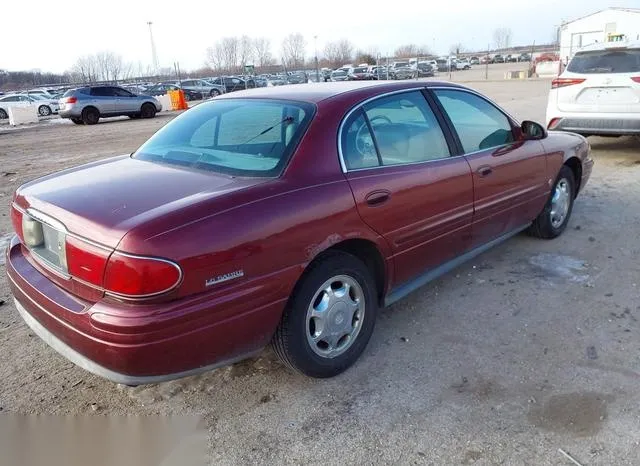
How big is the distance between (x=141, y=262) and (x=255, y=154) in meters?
1.05

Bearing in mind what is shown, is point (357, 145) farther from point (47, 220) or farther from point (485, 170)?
point (47, 220)

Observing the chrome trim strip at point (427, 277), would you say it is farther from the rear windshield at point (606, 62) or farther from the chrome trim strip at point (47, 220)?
the rear windshield at point (606, 62)

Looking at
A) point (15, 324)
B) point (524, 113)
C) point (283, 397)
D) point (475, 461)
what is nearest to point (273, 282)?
point (283, 397)

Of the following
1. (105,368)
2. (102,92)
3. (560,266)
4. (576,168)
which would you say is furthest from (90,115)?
(105,368)

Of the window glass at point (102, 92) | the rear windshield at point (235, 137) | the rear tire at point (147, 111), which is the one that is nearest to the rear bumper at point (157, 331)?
the rear windshield at point (235, 137)

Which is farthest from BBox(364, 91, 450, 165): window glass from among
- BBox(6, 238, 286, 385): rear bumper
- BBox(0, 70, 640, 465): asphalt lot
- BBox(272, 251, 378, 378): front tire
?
BBox(6, 238, 286, 385): rear bumper

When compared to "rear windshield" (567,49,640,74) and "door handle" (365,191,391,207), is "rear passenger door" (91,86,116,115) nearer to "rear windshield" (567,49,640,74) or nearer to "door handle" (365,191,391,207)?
"rear windshield" (567,49,640,74)

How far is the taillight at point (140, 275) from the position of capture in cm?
222

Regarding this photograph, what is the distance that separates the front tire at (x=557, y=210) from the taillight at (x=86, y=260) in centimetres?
382

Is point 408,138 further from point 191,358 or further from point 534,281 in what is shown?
point 191,358

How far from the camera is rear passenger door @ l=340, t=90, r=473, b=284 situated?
10.1 ft

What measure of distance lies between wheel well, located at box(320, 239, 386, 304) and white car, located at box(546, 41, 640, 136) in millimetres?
6506

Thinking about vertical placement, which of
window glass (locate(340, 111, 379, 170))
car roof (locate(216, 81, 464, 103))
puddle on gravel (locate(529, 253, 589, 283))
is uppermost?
car roof (locate(216, 81, 464, 103))

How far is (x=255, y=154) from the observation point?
3.03 metres
